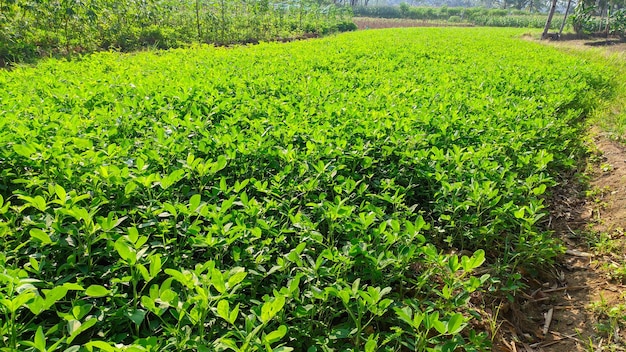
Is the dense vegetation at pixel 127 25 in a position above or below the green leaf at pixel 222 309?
above

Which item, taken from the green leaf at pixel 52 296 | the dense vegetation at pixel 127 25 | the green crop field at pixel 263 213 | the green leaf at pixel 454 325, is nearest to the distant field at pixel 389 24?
the dense vegetation at pixel 127 25

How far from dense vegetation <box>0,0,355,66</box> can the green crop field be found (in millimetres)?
6678

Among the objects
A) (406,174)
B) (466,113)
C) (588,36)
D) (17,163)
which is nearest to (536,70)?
(466,113)

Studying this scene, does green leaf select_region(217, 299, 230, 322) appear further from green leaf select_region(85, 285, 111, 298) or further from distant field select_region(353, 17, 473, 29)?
distant field select_region(353, 17, 473, 29)

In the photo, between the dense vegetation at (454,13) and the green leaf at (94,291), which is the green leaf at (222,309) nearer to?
the green leaf at (94,291)

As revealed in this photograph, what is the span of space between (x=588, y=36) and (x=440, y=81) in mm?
29542

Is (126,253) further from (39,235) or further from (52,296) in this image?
(39,235)

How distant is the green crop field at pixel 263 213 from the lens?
150 cm

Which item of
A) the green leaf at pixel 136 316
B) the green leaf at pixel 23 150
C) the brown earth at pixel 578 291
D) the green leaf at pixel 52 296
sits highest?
the green leaf at pixel 23 150

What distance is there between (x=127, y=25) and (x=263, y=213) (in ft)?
→ 47.6

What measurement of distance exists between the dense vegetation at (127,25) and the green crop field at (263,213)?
6.68 metres

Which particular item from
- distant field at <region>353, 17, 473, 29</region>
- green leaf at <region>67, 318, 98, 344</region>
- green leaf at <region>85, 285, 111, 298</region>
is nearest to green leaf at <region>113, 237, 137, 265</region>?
green leaf at <region>85, 285, 111, 298</region>

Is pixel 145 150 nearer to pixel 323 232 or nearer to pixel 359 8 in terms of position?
pixel 323 232

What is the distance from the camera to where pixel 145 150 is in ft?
8.64
